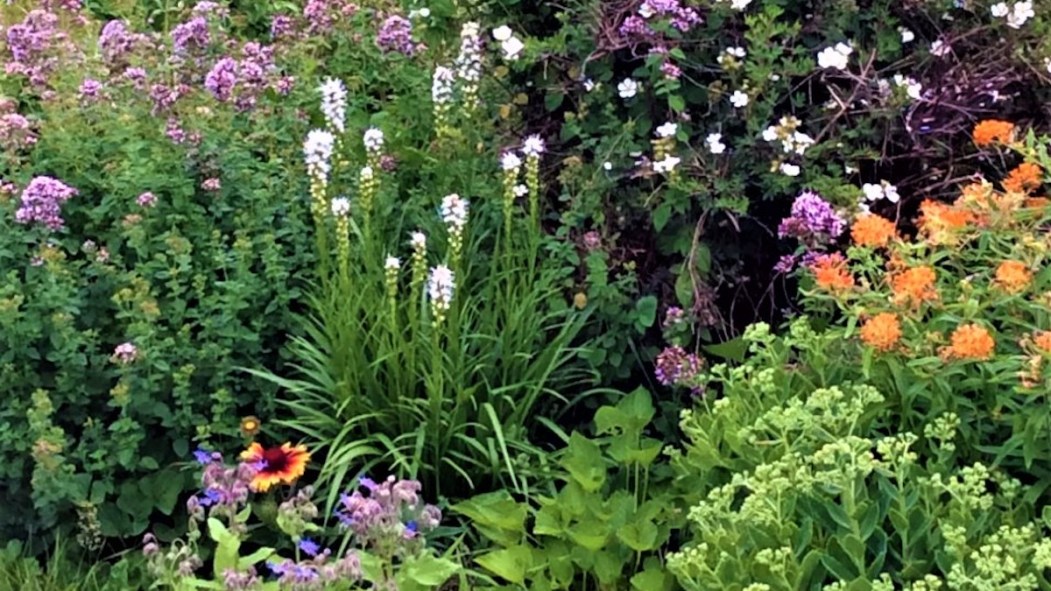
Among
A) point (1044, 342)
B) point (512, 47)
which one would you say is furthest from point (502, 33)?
point (1044, 342)

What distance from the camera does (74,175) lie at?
3281 mm

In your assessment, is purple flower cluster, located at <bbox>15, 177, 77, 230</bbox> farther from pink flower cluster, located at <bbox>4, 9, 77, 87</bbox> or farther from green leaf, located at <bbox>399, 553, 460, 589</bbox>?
green leaf, located at <bbox>399, 553, 460, 589</bbox>

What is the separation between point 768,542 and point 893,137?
1487 mm

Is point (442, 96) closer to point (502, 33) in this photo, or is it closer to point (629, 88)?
point (502, 33)

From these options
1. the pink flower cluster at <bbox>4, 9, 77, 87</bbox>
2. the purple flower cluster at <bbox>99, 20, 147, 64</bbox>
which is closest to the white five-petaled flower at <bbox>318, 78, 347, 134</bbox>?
the purple flower cluster at <bbox>99, 20, 147, 64</bbox>

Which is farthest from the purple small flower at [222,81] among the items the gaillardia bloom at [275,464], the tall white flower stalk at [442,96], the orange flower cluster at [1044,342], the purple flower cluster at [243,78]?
the orange flower cluster at [1044,342]

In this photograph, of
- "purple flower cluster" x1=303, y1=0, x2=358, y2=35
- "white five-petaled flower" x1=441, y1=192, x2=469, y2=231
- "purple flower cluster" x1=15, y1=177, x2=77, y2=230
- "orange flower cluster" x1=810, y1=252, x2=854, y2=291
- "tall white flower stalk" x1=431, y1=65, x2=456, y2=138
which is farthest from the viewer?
"purple flower cluster" x1=303, y1=0, x2=358, y2=35

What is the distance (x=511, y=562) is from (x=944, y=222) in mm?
1096

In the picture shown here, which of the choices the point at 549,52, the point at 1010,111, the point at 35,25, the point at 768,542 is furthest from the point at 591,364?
the point at 35,25

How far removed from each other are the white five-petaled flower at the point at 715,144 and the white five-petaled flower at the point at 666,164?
4.2 inches

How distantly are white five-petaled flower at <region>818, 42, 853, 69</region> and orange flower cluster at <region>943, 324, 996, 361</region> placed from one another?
1.10 metres

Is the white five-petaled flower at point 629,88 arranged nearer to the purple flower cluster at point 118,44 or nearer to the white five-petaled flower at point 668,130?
the white five-petaled flower at point 668,130

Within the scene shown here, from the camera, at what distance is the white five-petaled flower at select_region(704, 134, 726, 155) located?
3.12 m

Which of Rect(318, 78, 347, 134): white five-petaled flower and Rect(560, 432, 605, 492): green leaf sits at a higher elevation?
Rect(318, 78, 347, 134): white five-petaled flower
